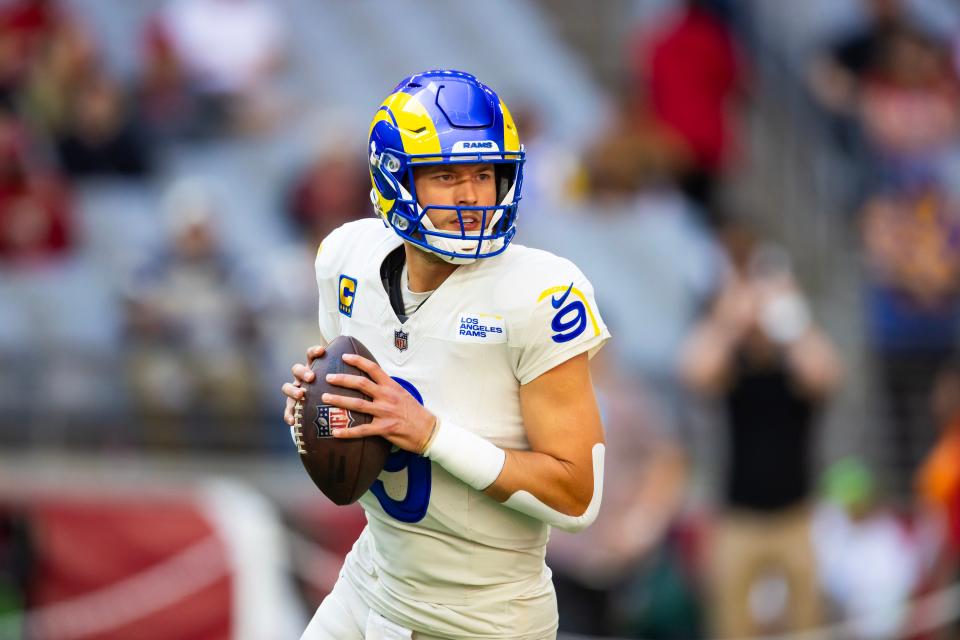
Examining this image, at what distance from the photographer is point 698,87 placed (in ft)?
35.0

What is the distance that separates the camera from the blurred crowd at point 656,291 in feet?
25.2

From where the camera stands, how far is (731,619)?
301 inches

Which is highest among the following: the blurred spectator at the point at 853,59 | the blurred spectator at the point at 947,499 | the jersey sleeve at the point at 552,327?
the jersey sleeve at the point at 552,327

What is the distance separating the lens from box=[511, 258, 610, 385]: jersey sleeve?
3572 mm

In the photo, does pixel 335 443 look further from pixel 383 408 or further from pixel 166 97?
pixel 166 97

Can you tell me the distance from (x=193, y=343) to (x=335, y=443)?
5389 mm

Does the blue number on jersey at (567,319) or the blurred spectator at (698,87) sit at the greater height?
the blue number on jersey at (567,319)

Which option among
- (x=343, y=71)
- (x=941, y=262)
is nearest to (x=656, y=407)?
(x=941, y=262)

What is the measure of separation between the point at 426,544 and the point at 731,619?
426 cm

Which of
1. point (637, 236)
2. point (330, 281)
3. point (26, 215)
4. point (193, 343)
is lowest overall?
point (193, 343)

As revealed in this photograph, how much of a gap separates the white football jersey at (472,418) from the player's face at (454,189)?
0.45 feet

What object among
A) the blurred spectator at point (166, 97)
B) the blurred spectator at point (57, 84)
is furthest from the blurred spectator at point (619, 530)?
the blurred spectator at point (57, 84)

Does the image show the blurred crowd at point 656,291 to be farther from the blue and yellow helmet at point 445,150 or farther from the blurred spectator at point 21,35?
the blue and yellow helmet at point 445,150

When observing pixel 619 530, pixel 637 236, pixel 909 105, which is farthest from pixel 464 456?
pixel 909 105
